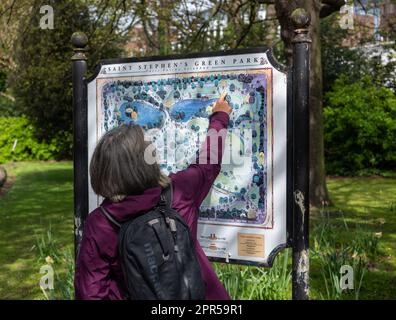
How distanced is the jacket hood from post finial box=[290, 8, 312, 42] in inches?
54.5

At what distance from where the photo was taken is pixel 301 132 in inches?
126

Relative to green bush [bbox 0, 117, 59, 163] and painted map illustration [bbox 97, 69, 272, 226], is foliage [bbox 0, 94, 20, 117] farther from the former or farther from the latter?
painted map illustration [bbox 97, 69, 272, 226]

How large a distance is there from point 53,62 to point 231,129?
1074cm

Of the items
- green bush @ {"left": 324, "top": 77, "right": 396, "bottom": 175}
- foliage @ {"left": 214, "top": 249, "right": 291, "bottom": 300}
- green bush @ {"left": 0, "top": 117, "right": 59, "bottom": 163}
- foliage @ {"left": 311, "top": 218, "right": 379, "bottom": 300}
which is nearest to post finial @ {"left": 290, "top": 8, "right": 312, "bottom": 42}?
foliage @ {"left": 214, "top": 249, "right": 291, "bottom": 300}

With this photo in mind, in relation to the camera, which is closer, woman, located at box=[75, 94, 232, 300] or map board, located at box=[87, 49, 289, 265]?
woman, located at box=[75, 94, 232, 300]

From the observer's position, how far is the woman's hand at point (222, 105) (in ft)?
11.4

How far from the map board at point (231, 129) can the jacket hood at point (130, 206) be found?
1187 millimetres

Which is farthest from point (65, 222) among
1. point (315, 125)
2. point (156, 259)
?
point (156, 259)

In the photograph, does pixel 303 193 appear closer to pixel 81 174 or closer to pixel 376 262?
pixel 81 174

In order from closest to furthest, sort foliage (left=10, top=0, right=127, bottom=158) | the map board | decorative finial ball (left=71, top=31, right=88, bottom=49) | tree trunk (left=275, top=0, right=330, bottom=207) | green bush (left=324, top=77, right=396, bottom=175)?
the map board < decorative finial ball (left=71, top=31, right=88, bottom=49) < tree trunk (left=275, top=0, right=330, bottom=207) < foliage (left=10, top=0, right=127, bottom=158) < green bush (left=324, top=77, right=396, bottom=175)

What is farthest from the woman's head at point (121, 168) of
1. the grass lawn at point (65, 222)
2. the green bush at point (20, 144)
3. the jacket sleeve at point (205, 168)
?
the green bush at point (20, 144)

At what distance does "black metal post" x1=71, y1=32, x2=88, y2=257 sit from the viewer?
155 inches

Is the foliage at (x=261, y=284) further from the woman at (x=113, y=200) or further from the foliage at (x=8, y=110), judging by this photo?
the foliage at (x=8, y=110)
